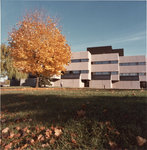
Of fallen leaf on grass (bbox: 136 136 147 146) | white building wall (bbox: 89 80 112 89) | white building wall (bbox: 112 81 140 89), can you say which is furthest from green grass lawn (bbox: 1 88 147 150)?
white building wall (bbox: 112 81 140 89)

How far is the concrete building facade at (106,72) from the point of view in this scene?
3859cm

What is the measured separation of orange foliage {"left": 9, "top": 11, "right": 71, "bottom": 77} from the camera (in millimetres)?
12812

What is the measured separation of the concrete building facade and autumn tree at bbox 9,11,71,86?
25034 millimetres

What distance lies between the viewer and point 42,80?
2748cm

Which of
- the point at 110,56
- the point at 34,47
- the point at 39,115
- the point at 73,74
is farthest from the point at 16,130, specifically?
the point at 110,56

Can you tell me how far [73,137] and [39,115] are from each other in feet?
5.14

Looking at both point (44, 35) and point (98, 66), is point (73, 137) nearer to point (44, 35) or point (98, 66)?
point (44, 35)

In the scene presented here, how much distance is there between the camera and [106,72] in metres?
40.1

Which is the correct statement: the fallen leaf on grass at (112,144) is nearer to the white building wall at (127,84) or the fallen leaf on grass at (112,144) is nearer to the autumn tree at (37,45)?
the autumn tree at (37,45)

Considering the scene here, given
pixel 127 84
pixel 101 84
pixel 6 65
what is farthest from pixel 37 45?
pixel 127 84

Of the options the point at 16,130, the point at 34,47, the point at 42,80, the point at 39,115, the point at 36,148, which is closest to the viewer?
the point at 36,148

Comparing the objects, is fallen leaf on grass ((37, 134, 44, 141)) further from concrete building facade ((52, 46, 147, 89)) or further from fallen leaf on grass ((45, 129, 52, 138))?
concrete building facade ((52, 46, 147, 89))

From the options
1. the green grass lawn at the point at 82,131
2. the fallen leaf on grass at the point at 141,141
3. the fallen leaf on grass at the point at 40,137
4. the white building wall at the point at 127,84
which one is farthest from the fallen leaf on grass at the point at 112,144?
the white building wall at the point at 127,84

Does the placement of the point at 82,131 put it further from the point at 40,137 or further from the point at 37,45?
the point at 37,45
